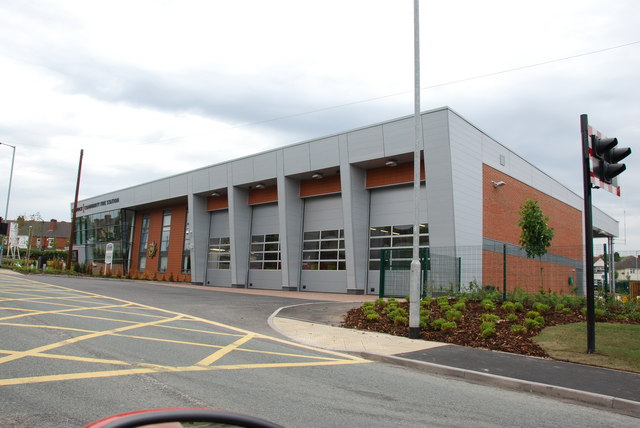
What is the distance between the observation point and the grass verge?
8.36 m

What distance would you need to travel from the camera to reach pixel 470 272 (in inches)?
732

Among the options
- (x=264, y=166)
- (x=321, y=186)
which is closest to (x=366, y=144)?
(x=321, y=186)

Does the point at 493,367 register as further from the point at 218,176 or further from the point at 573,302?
the point at 218,176

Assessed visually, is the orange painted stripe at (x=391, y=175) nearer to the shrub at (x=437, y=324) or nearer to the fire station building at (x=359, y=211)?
the fire station building at (x=359, y=211)

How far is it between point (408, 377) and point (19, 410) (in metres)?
5.26

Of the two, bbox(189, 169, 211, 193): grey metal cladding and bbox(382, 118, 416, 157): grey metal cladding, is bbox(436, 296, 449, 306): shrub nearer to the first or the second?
bbox(382, 118, 416, 157): grey metal cladding

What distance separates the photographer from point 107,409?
15.7 feet

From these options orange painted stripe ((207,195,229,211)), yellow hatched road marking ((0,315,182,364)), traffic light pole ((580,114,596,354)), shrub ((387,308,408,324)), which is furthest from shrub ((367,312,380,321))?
orange painted stripe ((207,195,229,211))

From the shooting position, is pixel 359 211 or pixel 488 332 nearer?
pixel 488 332

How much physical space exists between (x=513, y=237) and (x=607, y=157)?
1908 cm

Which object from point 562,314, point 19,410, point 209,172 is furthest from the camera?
point 209,172

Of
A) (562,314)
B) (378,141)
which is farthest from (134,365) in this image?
(378,141)

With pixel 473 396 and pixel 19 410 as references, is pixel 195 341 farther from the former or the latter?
pixel 473 396

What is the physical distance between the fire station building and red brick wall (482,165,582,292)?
99 mm
